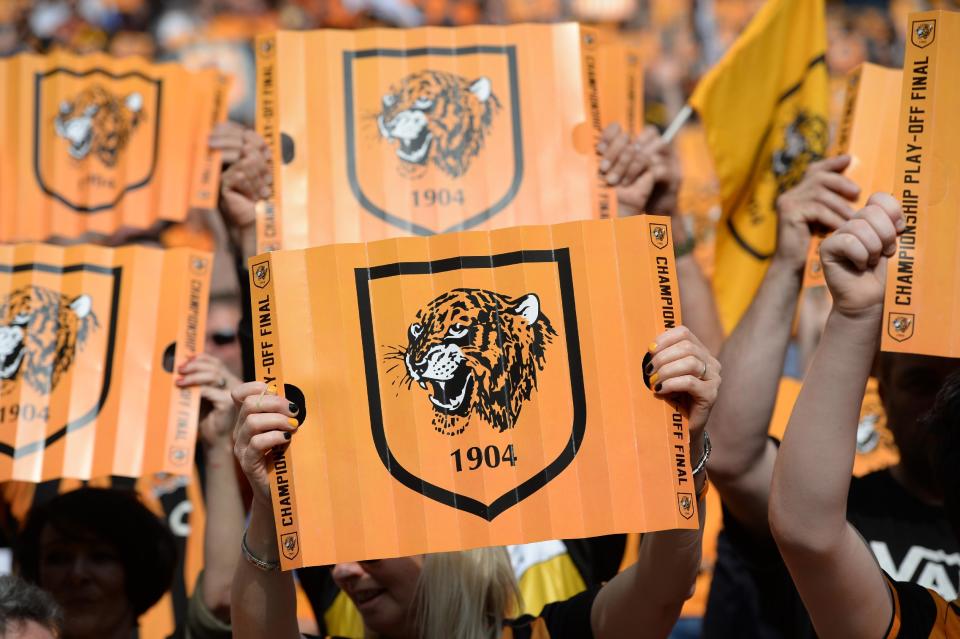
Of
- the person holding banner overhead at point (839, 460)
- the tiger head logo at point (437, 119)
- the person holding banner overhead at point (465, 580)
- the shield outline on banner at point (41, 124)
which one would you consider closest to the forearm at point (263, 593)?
the person holding banner overhead at point (465, 580)

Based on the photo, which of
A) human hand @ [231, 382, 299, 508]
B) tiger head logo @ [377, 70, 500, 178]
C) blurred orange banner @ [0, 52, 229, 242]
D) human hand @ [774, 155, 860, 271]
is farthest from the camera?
blurred orange banner @ [0, 52, 229, 242]

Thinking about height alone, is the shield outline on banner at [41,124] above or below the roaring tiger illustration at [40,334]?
above

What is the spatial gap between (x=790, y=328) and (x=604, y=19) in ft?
28.2

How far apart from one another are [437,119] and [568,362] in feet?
3.28

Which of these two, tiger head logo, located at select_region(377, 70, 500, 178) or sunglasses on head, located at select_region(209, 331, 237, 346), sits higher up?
tiger head logo, located at select_region(377, 70, 500, 178)

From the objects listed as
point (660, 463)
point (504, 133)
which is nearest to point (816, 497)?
point (660, 463)

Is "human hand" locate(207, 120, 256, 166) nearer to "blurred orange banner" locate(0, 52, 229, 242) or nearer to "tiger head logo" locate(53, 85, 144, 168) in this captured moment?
"blurred orange banner" locate(0, 52, 229, 242)

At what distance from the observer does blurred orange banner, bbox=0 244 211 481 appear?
98.6 inches

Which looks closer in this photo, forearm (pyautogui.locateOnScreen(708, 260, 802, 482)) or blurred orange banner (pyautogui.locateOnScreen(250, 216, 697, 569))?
blurred orange banner (pyautogui.locateOnScreen(250, 216, 697, 569))

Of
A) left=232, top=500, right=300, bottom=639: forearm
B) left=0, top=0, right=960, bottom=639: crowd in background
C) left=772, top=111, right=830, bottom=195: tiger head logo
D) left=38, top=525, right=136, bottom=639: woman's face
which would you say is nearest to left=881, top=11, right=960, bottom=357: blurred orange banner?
left=0, top=0, right=960, bottom=639: crowd in background

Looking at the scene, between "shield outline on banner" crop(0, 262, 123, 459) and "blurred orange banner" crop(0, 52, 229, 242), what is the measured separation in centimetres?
38

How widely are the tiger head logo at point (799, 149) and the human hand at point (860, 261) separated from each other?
1.16 metres

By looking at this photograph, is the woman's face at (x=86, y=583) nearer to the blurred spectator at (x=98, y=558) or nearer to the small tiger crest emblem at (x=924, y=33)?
the blurred spectator at (x=98, y=558)

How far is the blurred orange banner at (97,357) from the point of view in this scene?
250 cm
